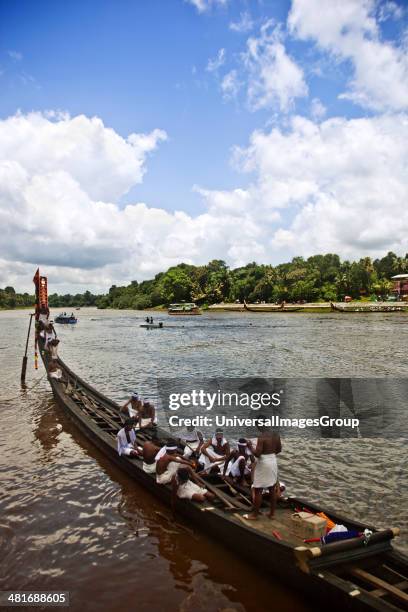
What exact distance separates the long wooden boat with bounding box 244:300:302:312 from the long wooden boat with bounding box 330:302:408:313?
12.0m

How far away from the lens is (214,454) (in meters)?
11.4

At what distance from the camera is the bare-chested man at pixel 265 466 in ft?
29.3

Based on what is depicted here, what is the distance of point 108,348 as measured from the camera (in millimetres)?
49125

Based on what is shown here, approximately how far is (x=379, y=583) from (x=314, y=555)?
102 cm

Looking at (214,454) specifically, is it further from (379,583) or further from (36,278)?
(36,278)

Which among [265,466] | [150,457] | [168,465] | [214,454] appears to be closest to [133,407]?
[150,457]

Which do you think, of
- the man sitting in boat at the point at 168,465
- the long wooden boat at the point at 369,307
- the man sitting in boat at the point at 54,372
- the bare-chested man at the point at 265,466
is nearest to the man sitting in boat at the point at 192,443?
the man sitting in boat at the point at 168,465

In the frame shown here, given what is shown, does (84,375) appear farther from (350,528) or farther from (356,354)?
(350,528)

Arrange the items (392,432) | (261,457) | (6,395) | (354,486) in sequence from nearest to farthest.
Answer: (261,457) → (354,486) → (392,432) → (6,395)

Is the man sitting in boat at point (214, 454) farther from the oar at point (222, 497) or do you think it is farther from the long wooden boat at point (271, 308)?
the long wooden boat at point (271, 308)

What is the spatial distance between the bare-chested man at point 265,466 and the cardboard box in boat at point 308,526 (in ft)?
2.77

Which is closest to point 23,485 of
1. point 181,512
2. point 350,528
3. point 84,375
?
point 181,512

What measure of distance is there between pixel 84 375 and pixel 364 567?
27.2m

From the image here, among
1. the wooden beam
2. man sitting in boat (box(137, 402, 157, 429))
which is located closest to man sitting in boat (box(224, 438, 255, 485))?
the wooden beam
